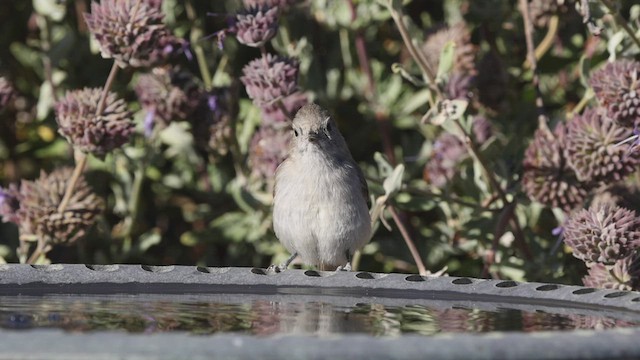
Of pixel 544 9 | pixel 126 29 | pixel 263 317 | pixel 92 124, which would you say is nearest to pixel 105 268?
pixel 263 317

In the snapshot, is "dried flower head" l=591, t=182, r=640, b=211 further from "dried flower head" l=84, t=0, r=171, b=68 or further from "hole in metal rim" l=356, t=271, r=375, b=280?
"dried flower head" l=84, t=0, r=171, b=68

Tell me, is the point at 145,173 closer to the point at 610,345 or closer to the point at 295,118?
the point at 295,118

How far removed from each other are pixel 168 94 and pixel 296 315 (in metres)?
1.74

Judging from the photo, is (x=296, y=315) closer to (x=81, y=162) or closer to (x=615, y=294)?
(x=615, y=294)

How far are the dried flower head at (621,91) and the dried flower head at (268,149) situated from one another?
1248 millimetres

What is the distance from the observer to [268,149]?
14.6ft

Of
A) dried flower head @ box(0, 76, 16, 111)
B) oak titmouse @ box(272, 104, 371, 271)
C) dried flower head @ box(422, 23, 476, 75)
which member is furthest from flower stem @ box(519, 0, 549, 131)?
dried flower head @ box(0, 76, 16, 111)

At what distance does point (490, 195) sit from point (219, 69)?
1268mm

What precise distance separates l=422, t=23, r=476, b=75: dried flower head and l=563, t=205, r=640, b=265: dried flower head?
108 cm

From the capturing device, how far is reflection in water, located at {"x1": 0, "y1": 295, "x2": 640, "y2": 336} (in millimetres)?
2410

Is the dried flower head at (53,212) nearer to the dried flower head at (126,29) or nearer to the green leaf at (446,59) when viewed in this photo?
the dried flower head at (126,29)

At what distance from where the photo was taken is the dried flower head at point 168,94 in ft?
13.9

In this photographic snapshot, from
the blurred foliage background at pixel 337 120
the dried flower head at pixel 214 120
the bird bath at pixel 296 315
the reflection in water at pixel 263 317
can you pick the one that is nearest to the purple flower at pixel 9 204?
the blurred foliage background at pixel 337 120

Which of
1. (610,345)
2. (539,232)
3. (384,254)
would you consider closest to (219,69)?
(384,254)
